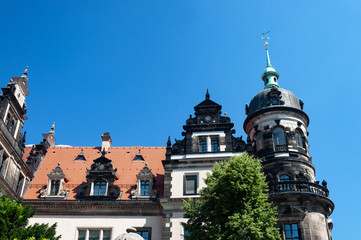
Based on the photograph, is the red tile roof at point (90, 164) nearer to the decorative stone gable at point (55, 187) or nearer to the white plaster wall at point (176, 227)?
the decorative stone gable at point (55, 187)

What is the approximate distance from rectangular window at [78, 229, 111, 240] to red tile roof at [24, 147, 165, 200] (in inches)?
106

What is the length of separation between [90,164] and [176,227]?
10504mm

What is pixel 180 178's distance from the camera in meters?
29.3

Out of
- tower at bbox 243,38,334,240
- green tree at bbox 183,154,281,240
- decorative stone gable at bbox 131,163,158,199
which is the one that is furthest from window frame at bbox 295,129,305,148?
decorative stone gable at bbox 131,163,158,199

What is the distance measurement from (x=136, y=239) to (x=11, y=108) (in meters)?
20.4

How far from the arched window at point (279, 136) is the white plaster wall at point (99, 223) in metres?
10.6

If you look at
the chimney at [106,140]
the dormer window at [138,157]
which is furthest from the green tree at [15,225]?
the chimney at [106,140]

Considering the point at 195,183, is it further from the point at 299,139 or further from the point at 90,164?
the point at 90,164

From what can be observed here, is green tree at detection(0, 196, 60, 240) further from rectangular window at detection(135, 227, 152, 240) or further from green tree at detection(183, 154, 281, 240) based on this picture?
green tree at detection(183, 154, 281, 240)

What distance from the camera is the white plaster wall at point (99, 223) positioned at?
92.2 ft

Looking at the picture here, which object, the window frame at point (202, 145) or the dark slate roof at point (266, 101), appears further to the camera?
the dark slate roof at point (266, 101)

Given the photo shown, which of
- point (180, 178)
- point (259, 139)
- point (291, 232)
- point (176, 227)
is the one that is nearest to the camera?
point (291, 232)

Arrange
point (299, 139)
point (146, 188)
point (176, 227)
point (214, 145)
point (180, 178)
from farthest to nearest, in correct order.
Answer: point (299, 139) → point (214, 145) → point (146, 188) → point (180, 178) → point (176, 227)

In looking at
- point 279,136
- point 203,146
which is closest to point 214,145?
point 203,146
